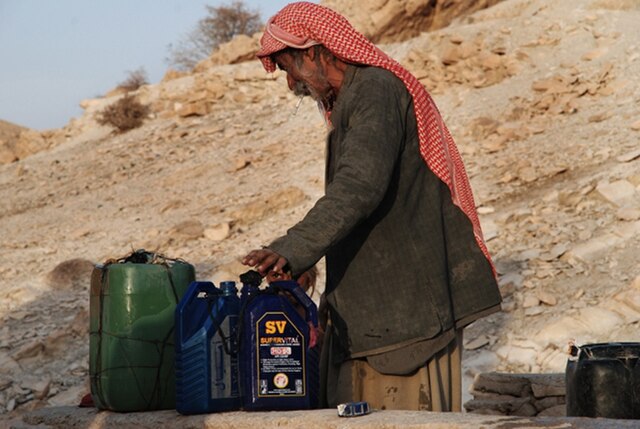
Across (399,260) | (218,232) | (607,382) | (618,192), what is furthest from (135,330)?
(218,232)

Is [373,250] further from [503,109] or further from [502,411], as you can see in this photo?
→ [503,109]

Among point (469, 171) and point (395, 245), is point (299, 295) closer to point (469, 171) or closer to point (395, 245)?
point (395, 245)

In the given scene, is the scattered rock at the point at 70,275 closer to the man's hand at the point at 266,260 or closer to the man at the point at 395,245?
the man at the point at 395,245

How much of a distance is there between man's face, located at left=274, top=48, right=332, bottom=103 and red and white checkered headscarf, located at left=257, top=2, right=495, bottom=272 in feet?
0.18

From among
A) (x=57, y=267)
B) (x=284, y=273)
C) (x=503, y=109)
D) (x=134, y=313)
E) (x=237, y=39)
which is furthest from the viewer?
(x=237, y=39)

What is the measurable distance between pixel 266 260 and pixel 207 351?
0.46m

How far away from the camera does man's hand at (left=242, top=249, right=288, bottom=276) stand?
10.4 feet

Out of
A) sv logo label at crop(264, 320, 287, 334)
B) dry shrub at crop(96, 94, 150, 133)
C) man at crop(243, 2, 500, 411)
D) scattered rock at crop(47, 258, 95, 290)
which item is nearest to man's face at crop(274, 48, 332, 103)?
man at crop(243, 2, 500, 411)

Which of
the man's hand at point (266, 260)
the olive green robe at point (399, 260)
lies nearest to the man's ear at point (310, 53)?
the olive green robe at point (399, 260)

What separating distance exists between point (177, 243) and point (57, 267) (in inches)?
50.5

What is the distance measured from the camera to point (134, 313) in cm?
391

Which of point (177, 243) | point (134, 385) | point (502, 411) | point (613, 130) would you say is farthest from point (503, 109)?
point (134, 385)

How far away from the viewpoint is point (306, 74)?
3537 millimetres

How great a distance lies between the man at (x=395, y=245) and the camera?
135 inches
